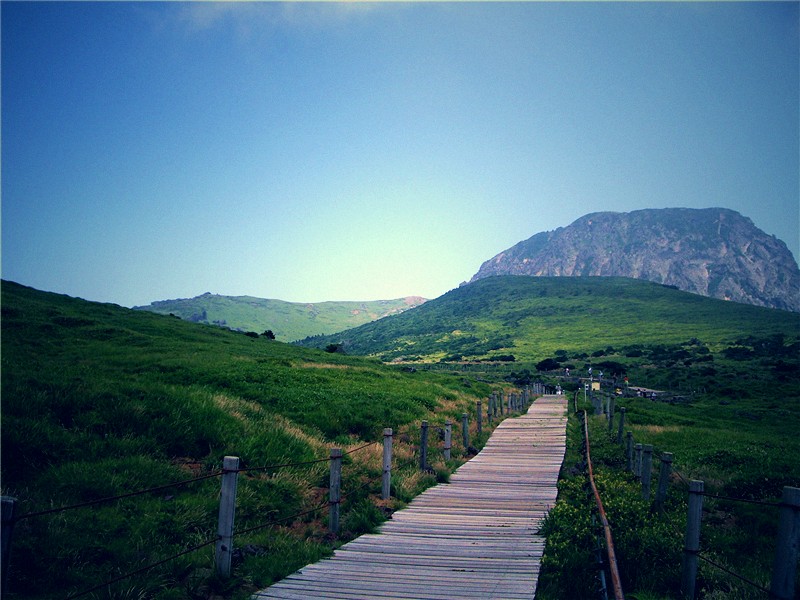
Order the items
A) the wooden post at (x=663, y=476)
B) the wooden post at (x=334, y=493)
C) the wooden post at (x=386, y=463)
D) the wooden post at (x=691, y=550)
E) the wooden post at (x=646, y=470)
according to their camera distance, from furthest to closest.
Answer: the wooden post at (x=646, y=470) → the wooden post at (x=386, y=463) → the wooden post at (x=663, y=476) → the wooden post at (x=334, y=493) → the wooden post at (x=691, y=550)

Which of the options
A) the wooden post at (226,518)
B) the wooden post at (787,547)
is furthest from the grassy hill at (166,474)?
the wooden post at (787,547)

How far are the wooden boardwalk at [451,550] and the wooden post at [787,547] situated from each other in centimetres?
272

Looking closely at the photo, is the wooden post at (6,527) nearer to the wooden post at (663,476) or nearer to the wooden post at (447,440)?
the wooden post at (663,476)

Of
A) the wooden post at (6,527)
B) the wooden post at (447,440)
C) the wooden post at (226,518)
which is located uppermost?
the wooden post at (6,527)

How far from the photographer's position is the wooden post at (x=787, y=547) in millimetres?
5602

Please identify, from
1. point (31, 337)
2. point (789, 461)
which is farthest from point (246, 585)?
point (31, 337)

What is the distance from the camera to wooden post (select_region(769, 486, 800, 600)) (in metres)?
5.60

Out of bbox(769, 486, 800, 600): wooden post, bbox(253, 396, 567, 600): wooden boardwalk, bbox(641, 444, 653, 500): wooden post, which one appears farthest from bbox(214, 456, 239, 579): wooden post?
bbox(641, 444, 653, 500): wooden post

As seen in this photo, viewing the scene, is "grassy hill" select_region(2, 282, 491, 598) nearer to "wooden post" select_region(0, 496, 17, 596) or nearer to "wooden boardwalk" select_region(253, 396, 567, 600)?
"wooden boardwalk" select_region(253, 396, 567, 600)

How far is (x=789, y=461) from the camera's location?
53.5ft

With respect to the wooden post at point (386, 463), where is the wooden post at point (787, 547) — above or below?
above

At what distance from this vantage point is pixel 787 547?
5641 mm

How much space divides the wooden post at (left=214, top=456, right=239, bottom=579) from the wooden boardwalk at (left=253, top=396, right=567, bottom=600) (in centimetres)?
81

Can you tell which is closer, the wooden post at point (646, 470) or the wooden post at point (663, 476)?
the wooden post at point (663, 476)
